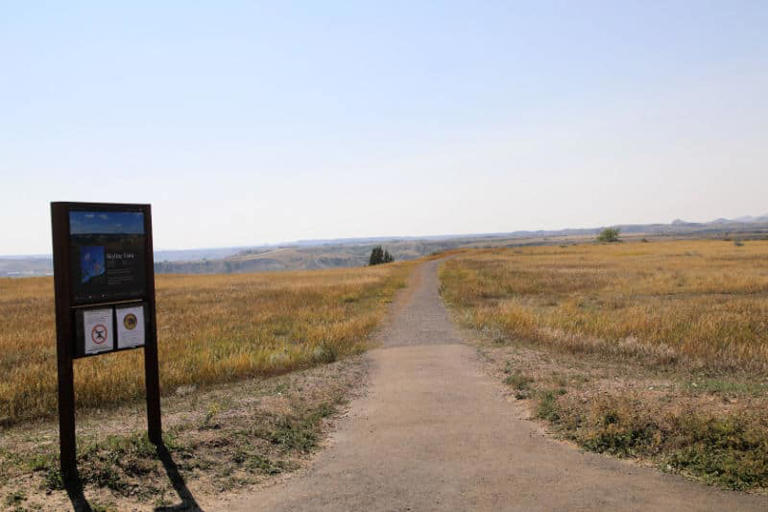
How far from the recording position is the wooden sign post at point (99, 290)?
607 centimetres

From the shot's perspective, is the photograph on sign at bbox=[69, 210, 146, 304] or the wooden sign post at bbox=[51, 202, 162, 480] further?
the photograph on sign at bbox=[69, 210, 146, 304]

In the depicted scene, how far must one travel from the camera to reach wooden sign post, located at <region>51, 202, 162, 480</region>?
19.9 feet

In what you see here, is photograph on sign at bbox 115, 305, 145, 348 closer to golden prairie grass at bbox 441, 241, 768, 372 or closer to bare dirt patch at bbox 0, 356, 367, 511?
bare dirt patch at bbox 0, 356, 367, 511

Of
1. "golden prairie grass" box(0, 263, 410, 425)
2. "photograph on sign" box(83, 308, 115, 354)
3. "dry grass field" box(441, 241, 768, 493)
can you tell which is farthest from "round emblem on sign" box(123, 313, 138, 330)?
"dry grass field" box(441, 241, 768, 493)

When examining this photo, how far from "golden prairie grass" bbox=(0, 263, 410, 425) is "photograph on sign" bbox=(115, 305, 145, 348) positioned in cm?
353

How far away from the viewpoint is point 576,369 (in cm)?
1102

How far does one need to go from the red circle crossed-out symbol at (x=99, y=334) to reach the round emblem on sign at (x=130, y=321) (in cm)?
26

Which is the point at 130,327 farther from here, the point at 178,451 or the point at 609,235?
the point at 609,235

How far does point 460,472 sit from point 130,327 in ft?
13.8

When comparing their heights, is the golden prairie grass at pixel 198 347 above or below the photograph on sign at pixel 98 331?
below

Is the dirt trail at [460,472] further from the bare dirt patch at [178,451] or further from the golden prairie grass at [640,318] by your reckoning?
the golden prairie grass at [640,318]

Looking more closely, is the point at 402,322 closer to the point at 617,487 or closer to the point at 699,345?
the point at 699,345

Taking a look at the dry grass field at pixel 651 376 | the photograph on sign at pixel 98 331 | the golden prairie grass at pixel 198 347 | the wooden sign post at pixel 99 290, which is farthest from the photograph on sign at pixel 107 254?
the dry grass field at pixel 651 376

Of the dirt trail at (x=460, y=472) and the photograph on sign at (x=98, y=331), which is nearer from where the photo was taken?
the dirt trail at (x=460, y=472)
